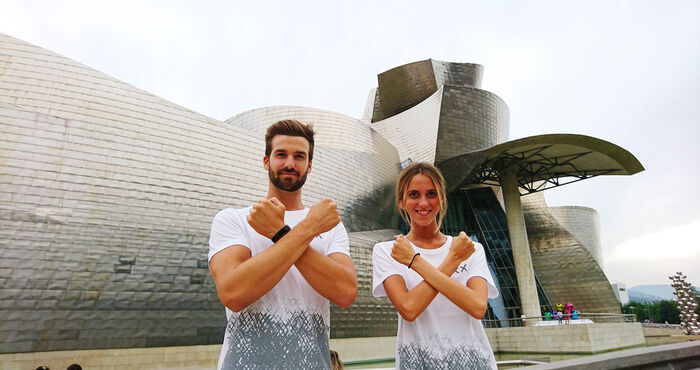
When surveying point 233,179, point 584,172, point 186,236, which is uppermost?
point 584,172

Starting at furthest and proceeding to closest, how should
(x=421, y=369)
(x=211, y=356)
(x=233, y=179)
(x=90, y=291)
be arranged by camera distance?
(x=233, y=179) < (x=211, y=356) < (x=90, y=291) < (x=421, y=369)

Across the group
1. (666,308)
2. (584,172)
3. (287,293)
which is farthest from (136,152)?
(666,308)

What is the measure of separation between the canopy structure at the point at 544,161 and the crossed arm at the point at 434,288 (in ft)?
63.1

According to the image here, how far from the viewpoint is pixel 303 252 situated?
5.36ft

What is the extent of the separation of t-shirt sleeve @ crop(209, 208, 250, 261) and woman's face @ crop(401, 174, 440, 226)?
99 centimetres

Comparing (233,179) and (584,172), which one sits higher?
(584,172)

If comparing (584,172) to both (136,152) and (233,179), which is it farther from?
(136,152)

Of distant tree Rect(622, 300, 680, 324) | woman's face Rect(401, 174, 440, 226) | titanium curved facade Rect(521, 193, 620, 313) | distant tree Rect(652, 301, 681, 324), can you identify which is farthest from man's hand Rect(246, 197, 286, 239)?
distant tree Rect(652, 301, 681, 324)

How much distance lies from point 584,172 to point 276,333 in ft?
87.3

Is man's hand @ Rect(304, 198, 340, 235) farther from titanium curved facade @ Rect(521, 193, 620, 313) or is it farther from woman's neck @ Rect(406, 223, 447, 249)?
titanium curved facade @ Rect(521, 193, 620, 313)

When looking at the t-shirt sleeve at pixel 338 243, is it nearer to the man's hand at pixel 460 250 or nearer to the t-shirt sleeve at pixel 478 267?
the man's hand at pixel 460 250

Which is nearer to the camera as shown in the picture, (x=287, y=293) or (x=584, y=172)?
(x=287, y=293)

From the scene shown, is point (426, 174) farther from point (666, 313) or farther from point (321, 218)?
point (666, 313)

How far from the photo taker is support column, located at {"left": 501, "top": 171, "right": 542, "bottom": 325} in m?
20.4
